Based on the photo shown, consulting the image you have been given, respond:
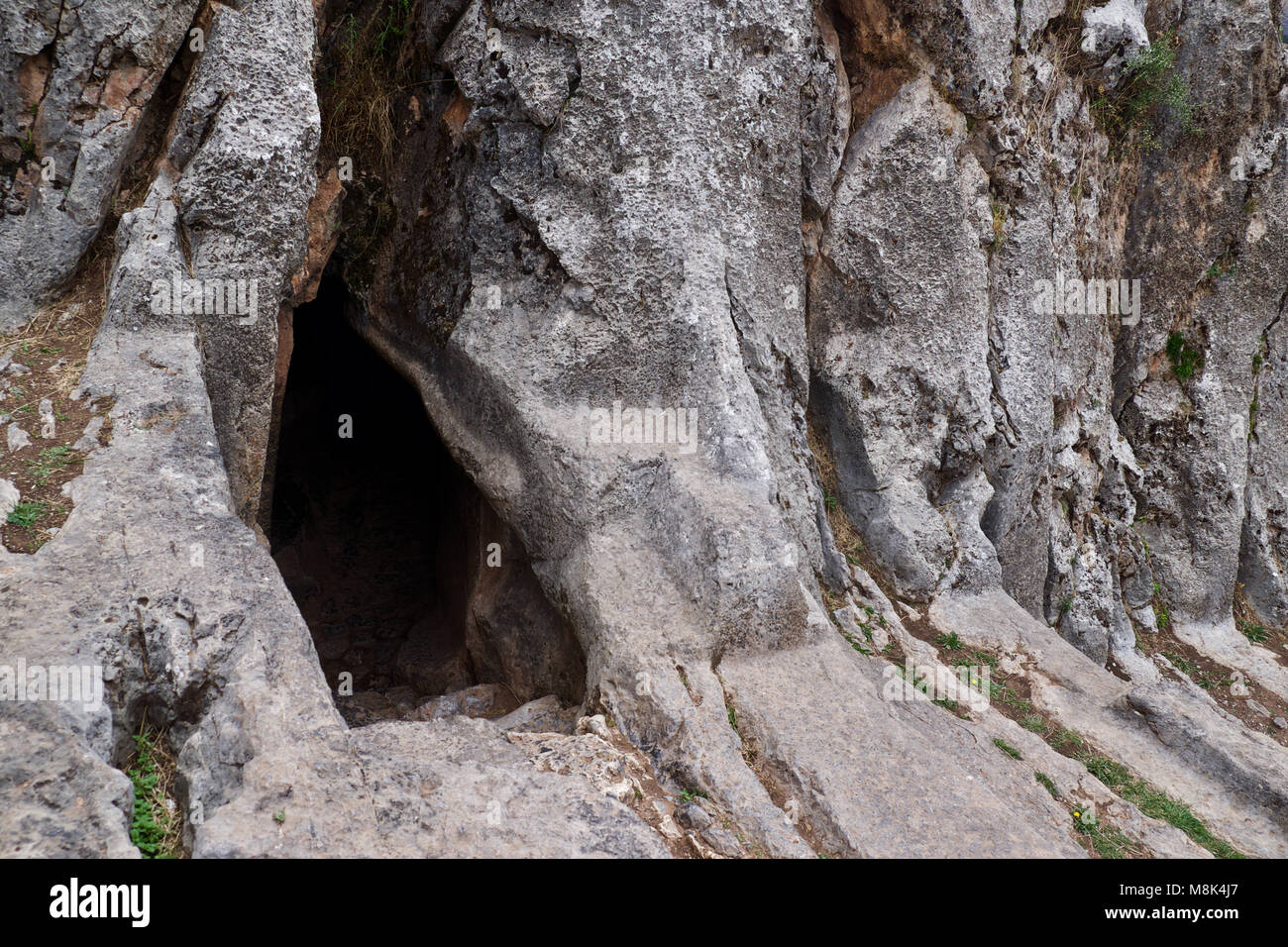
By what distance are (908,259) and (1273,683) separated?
5356mm

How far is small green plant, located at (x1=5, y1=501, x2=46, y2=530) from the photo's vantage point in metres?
3.32

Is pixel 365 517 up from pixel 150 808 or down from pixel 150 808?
up

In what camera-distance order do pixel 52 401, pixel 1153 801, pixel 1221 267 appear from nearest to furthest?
pixel 52 401 < pixel 1153 801 < pixel 1221 267

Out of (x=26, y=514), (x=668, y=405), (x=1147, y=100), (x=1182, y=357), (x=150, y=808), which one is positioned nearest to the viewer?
(x=150, y=808)

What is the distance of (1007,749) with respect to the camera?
15.0 feet

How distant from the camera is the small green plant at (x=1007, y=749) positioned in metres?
4.52

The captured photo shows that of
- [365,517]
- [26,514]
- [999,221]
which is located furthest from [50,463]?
[999,221]

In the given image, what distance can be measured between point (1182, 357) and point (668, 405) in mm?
6298

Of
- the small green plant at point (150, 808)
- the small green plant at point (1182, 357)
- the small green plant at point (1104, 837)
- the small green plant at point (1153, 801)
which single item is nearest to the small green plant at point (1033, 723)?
the small green plant at point (1153, 801)

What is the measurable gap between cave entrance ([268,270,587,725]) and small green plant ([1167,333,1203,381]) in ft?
22.0

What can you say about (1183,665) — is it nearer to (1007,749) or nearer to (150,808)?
(1007,749)

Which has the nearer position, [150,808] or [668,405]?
[150,808]

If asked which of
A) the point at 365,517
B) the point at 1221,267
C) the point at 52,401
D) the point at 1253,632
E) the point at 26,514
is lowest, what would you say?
the point at 1253,632

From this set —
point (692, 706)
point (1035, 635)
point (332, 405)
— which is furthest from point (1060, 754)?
point (332, 405)
